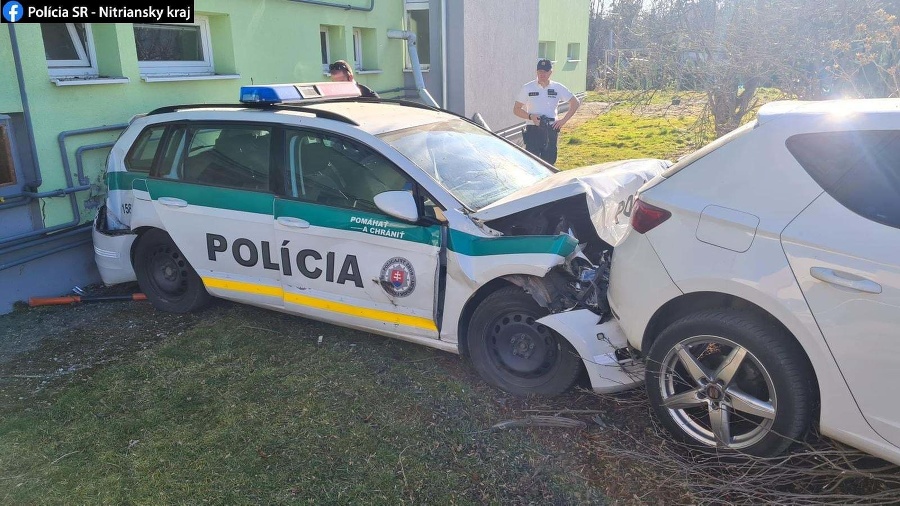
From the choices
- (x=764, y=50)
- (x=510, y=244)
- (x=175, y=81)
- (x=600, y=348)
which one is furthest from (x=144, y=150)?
(x=764, y=50)

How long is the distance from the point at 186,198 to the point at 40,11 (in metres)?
2.18

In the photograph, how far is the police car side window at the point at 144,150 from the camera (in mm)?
4897

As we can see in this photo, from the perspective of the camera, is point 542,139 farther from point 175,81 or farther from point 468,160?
point 175,81

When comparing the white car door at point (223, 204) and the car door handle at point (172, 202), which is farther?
the car door handle at point (172, 202)

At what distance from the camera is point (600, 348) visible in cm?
340

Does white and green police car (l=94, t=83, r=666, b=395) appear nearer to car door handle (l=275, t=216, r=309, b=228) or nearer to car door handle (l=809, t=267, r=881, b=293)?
car door handle (l=275, t=216, r=309, b=228)

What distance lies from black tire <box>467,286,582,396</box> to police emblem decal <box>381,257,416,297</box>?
0.44 metres

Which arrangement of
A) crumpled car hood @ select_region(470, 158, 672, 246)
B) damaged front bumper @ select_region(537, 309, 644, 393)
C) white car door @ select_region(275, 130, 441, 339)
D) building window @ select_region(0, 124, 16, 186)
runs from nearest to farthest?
damaged front bumper @ select_region(537, 309, 644, 393) < crumpled car hood @ select_region(470, 158, 672, 246) < white car door @ select_region(275, 130, 441, 339) < building window @ select_region(0, 124, 16, 186)

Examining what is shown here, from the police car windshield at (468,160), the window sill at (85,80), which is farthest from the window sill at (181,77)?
the police car windshield at (468,160)

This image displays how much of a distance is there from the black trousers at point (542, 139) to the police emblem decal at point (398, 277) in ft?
15.9

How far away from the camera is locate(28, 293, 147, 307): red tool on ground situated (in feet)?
17.3

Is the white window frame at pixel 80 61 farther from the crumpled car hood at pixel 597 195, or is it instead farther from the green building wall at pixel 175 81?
the crumpled car hood at pixel 597 195

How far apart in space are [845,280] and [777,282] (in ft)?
0.79

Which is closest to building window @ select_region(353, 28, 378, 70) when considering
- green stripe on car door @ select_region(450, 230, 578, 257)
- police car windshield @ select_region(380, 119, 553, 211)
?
police car windshield @ select_region(380, 119, 553, 211)
